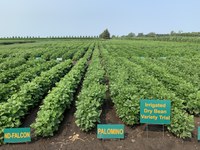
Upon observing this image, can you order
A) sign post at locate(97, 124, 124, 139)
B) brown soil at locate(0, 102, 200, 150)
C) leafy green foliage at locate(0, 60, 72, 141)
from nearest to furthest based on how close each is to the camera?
brown soil at locate(0, 102, 200, 150), sign post at locate(97, 124, 124, 139), leafy green foliage at locate(0, 60, 72, 141)

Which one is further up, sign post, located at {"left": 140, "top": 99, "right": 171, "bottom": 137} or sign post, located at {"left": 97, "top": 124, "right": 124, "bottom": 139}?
sign post, located at {"left": 140, "top": 99, "right": 171, "bottom": 137}

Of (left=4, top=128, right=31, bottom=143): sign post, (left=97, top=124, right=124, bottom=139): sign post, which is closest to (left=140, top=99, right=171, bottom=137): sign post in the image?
(left=97, top=124, right=124, bottom=139): sign post

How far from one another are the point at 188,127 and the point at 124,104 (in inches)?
62.8

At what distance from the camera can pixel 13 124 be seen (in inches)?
164

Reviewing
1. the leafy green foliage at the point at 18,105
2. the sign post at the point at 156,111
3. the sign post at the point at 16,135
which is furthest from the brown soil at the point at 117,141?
the leafy green foliage at the point at 18,105

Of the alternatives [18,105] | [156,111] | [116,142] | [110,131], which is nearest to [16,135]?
[18,105]

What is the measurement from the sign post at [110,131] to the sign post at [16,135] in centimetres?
166

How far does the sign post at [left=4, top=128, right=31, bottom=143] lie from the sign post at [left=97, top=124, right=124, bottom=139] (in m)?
1.66

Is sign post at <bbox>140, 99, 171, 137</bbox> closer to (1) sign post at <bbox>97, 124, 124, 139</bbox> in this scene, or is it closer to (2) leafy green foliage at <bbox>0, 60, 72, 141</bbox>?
(1) sign post at <bbox>97, 124, 124, 139</bbox>

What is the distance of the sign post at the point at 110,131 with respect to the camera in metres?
4.08

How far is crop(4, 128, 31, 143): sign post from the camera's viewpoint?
397 centimetres

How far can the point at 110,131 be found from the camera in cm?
411

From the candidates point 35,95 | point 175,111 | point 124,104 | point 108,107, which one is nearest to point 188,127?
point 175,111

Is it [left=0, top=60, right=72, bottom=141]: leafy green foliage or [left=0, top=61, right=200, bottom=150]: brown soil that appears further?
[left=0, top=60, right=72, bottom=141]: leafy green foliage
